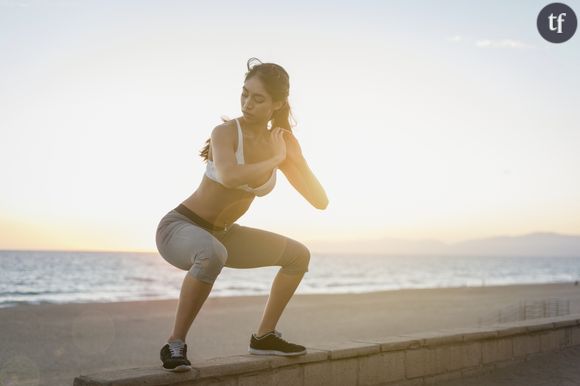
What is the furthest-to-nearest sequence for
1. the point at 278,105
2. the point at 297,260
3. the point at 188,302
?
1. the point at 297,260
2. the point at 278,105
3. the point at 188,302

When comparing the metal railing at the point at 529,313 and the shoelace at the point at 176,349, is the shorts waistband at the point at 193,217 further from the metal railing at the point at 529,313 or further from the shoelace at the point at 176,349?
the metal railing at the point at 529,313

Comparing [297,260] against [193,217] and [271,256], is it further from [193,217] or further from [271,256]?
[193,217]

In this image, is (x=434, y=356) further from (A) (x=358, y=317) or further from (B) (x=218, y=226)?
(A) (x=358, y=317)

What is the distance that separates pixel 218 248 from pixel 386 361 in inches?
94.6

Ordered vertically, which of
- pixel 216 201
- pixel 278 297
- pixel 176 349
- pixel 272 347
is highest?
pixel 216 201

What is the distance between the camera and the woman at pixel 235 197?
3.85m

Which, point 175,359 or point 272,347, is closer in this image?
point 175,359

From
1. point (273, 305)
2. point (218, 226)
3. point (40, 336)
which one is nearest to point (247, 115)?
point (218, 226)

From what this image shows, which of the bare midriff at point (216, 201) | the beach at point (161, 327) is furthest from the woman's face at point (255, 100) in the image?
the beach at point (161, 327)

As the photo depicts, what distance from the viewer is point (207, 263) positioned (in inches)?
150

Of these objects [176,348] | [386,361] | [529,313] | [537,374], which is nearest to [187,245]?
[176,348]

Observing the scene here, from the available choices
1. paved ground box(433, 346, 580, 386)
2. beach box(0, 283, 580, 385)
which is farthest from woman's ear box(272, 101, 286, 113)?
beach box(0, 283, 580, 385)

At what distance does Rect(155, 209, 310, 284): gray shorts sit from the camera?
384 centimetres

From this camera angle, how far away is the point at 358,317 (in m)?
23.0
